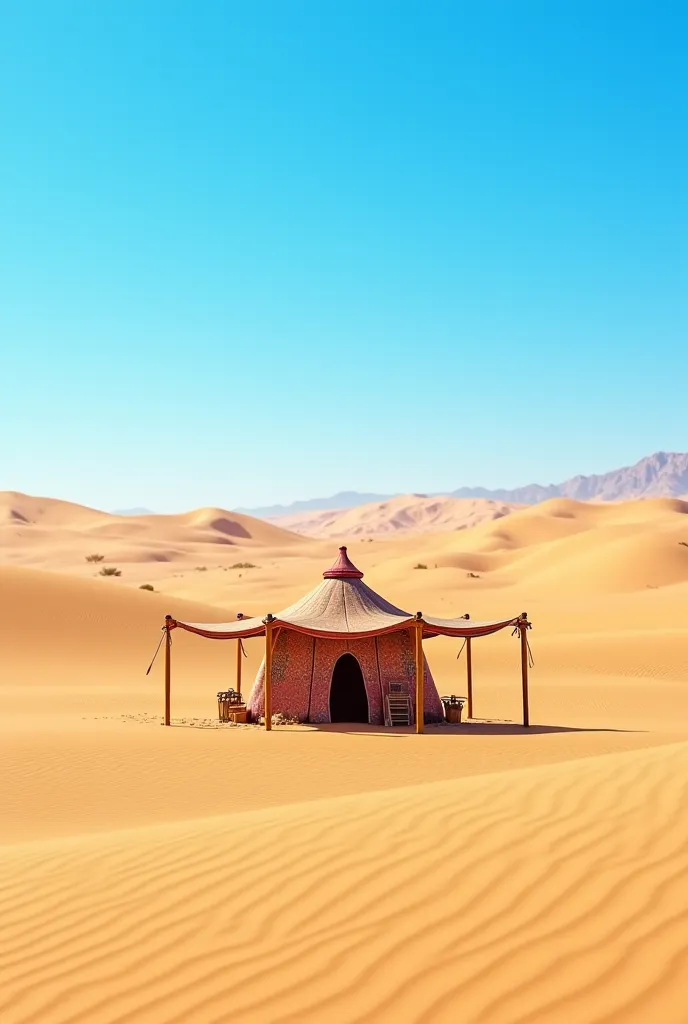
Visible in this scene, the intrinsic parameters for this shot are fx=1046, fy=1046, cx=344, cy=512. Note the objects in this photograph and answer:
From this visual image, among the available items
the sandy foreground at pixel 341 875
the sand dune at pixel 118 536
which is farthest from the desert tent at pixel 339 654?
the sand dune at pixel 118 536

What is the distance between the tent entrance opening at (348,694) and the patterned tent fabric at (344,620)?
1.01 m

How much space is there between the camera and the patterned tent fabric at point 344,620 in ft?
63.5

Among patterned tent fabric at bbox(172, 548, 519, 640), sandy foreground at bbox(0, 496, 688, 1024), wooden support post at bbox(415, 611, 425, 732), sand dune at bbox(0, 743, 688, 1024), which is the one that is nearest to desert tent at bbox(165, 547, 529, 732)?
patterned tent fabric at bbox(172, 548, 519, 640)

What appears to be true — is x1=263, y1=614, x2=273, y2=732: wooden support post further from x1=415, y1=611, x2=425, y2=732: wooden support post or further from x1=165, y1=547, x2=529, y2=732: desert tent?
x1=415, y1=611, x2=425, y2=732: wooden support post

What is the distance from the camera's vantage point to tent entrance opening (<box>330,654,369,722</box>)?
21406mm

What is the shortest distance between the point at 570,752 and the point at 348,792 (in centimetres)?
525

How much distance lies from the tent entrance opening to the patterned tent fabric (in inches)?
39.9

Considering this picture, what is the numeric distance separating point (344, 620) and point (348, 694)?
2.49 m

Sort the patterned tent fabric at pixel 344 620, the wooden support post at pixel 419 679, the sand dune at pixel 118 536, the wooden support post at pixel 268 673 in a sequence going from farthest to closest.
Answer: the sand dune at pixel 118 536 < the patterned tent fabric at pixel 344 620 < the wooden support post at pixel 268 673 < the wooden support post at pixel 419 679

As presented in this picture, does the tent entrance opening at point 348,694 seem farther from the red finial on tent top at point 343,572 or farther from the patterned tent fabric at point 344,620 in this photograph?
the red finial on tent top at point 343,572

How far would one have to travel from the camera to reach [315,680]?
20.8 m

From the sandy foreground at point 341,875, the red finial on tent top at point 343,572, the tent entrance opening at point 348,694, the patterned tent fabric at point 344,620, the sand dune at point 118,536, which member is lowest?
the sandy foreground at point 341,875

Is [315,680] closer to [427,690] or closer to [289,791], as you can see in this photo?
[427,690]

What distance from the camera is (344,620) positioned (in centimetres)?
2022
